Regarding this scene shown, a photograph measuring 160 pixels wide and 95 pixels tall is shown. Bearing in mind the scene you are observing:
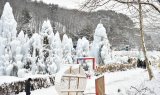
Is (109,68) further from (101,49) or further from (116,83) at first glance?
(116,83)

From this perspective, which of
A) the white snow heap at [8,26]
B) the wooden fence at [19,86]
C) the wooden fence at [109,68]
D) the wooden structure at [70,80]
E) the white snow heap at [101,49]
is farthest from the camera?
the white snow heap at [101,49]

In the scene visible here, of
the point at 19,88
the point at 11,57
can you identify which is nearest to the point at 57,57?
the point at 11,57

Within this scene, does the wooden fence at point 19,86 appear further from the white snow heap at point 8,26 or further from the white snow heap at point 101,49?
the white snow heap at point 101,49

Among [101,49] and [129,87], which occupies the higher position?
[101,49]

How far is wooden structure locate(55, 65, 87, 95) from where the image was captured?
197 inches

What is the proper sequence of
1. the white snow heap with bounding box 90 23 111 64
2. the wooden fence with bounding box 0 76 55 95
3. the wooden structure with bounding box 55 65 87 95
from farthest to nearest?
the white snow heap with bounding box 90 23 111 64 < the wooden fence with bounding box 0 76 55 95 < the wooden structure with bounding box 55 65 87 95

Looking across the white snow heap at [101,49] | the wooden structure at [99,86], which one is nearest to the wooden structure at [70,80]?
the wooden structure at [99,86]

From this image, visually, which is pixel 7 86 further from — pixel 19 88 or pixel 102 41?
pixel 102 41

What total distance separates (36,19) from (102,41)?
4602 cm

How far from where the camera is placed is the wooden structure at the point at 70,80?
5016 mm

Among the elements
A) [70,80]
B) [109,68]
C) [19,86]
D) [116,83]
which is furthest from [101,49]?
[70,80]

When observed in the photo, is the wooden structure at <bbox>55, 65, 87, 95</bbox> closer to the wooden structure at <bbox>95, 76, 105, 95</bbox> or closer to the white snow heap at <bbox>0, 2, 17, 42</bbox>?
the wooden structure at <bbox>95, 76, 105, 95</bbox>

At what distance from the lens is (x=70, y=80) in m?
5.34

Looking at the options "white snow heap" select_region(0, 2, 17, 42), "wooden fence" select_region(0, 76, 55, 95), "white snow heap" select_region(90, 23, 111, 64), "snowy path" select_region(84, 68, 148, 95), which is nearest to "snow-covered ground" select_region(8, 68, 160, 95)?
"snowy path" select_region(84, 68, 148, 95)
